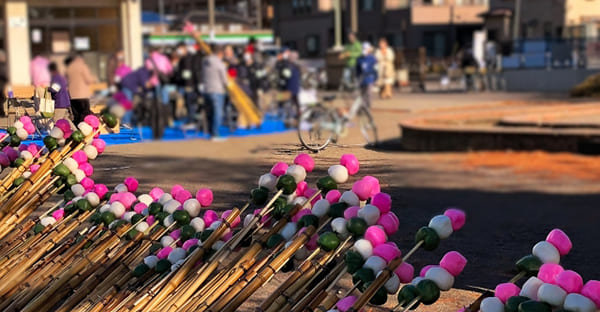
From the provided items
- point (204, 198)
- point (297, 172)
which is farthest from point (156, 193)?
point (297, 172)

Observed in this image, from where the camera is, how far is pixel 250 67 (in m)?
20.5

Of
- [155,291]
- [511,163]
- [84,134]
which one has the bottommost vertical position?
[511,163]

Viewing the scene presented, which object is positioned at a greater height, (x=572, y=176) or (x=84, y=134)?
(x=84, y=134)

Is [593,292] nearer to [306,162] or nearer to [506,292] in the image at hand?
[506,292]

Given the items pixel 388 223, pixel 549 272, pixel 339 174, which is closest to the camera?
pixel 549 272

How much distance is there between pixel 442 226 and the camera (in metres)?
2.38

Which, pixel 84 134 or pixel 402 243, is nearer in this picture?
pixel 402 243

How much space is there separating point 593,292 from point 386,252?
1.75 ft

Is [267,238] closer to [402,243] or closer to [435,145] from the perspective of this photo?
[402,243]

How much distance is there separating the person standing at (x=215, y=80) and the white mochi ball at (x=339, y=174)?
46.6 ft

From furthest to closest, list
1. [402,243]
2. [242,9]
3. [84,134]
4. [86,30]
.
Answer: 1. [242,9]
2. [86,30]
3. [84,134]
4. [402,243]

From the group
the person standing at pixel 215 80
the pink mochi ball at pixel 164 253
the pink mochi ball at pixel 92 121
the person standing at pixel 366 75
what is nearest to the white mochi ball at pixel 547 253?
the pink mochi ball at pixel 164 253

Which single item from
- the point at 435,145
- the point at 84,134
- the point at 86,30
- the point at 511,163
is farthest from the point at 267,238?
the point at 86,30

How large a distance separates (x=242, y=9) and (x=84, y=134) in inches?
2766
